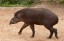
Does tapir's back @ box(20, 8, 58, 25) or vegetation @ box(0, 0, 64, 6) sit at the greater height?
tapir's back @ box(20, 8, 58, 25)

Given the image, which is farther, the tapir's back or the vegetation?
the vegetation

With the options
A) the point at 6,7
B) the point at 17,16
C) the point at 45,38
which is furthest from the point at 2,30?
the point at 6,7

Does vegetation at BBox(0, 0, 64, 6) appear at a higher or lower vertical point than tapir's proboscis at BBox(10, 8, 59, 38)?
lower

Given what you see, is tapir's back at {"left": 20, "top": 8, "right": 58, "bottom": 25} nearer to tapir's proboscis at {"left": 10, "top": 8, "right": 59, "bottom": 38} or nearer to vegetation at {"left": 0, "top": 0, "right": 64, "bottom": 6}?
tapir's proboscis at {"left": 10, "top": 8, "right": 59, "bottom": 38}

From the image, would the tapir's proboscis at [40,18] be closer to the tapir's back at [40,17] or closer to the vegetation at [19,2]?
the tapir's back at [40,17]

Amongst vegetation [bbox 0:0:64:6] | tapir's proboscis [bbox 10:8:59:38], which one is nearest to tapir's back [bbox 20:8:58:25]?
tapir's proboscis [bbox 10:8:59:38]

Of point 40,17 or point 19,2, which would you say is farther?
point 19,2

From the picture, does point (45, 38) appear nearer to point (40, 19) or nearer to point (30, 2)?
point (40, 19)

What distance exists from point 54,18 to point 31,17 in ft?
2.39

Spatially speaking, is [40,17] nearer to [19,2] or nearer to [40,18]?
[40,18]

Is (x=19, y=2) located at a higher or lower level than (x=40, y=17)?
lower

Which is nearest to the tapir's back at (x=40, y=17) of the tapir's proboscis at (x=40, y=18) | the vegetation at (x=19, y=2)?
the tapir's proboscis at (x=40, y=18)

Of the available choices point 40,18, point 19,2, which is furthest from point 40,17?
point 19,2

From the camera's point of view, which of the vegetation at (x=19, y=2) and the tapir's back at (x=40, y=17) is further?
the vegetation at (x=19, y=2)
